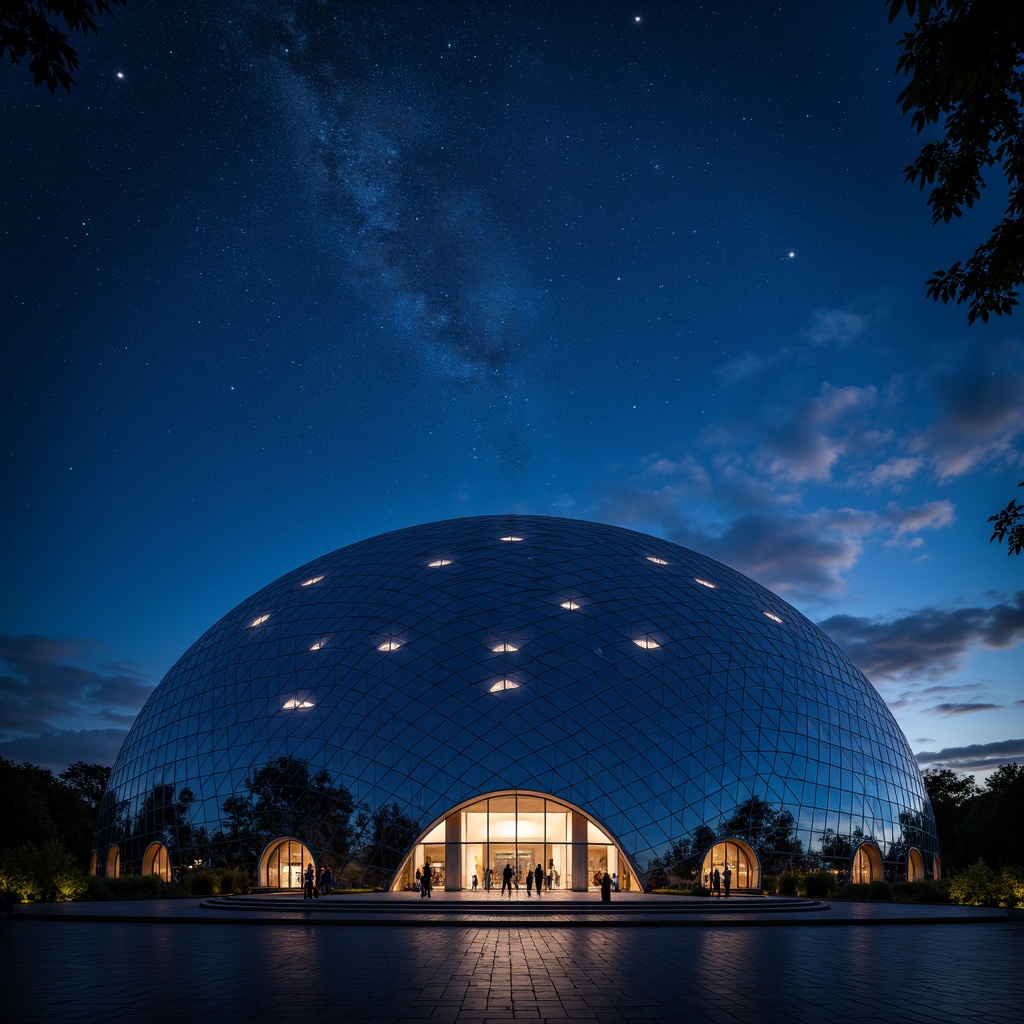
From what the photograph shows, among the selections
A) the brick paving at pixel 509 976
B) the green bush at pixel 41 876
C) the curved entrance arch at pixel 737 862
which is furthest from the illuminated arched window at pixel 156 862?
the curved entrance arch at pixel 737 862

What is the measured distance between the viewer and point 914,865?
4328 cm

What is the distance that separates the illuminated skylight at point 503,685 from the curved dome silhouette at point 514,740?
2.6 inches

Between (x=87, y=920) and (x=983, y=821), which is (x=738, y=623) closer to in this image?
(x=87, y=920)

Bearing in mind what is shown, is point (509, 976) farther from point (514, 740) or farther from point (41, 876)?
point (41, 876)

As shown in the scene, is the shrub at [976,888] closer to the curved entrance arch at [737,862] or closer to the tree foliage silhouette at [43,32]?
the curved entrance arch at [737,862]

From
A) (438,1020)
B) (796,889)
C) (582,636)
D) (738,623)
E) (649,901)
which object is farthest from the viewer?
(738,623)

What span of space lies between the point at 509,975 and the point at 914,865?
3784 centimetres

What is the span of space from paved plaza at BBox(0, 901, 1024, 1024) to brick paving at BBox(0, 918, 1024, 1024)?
4cm

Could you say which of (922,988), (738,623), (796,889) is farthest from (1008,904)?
(922,988)

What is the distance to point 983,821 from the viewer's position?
2559 inches

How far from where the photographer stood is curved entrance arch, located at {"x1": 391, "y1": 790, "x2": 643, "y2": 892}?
117ft

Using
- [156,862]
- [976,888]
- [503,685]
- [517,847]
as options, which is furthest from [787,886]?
[156,862]

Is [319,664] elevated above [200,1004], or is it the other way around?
[319,664]

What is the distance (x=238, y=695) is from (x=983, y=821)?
5770cm
